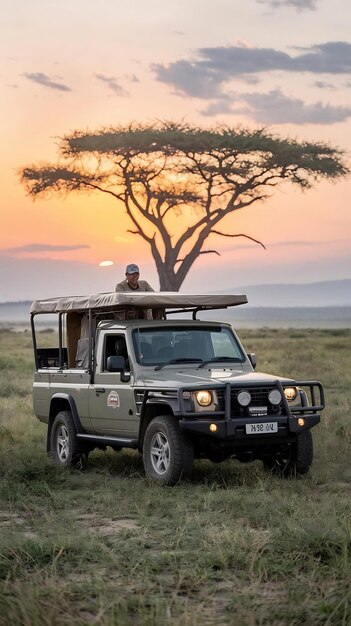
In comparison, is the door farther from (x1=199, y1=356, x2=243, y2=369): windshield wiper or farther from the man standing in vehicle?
the man standing in vehicle

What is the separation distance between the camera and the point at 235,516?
8.77 metres

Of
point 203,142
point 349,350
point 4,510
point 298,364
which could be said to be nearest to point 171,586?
point 4,510

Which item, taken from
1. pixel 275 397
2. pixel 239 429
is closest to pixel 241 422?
pixel 239 429

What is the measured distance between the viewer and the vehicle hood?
10.8 m

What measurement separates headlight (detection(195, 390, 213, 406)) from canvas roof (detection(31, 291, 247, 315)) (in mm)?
1519

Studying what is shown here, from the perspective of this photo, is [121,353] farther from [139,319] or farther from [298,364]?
[298,364]

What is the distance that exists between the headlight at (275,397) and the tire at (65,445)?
2.62m

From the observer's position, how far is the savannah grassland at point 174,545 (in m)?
5.55

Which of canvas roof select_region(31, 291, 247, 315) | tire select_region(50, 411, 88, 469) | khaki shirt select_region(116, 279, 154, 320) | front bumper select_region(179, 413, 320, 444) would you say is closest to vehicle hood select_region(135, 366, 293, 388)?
front bumper select_region(179, 413, 320, 444)

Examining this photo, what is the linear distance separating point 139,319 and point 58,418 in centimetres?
170

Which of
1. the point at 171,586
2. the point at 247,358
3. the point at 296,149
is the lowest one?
the point at 171,586

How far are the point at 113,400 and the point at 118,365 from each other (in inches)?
20.1

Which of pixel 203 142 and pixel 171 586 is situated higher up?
pixel 203 142

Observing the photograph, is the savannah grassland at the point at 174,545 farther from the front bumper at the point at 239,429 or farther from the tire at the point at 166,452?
the front bumper at the point at 239,429
